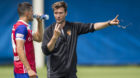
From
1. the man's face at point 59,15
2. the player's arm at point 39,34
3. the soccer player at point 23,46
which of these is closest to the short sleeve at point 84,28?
the man's face at point 59,15

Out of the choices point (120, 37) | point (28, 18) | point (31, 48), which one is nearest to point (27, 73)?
point (31, 48)

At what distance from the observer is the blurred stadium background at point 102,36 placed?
1178cm

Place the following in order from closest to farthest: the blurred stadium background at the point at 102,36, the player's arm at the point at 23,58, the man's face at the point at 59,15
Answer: the player's arm at the point at 23,58 → the man's face at the point at 59,15 → the blurred stadium background at the point at 102,36

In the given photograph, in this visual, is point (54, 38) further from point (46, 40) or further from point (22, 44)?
point (22, 44)

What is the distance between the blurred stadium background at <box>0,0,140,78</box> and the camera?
38.7 feet

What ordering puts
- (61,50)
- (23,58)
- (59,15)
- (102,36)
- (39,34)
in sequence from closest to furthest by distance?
(23,58) → (61,50) → (59,15) → (39,34) → (102,36)

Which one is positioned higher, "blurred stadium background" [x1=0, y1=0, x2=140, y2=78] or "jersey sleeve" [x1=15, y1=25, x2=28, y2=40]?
"jersey sleeve" [x1=15, y1=25, x2=28, y2=40]

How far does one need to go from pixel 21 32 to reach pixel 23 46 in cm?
19

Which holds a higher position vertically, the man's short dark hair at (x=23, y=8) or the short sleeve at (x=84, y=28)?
the man's short dark hair at (x=23, y=8)

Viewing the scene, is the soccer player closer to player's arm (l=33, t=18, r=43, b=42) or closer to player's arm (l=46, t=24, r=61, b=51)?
player's arm (l=33, t=18, r=43, b=42)

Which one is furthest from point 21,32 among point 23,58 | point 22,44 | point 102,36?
point 102,36

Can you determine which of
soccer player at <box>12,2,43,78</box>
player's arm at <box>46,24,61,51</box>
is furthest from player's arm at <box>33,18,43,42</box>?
player's arm at <box>46,24,61,51</box>

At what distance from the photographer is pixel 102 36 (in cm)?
1188

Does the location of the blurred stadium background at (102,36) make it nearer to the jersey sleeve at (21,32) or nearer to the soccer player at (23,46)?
the soccer player at (23,46)
